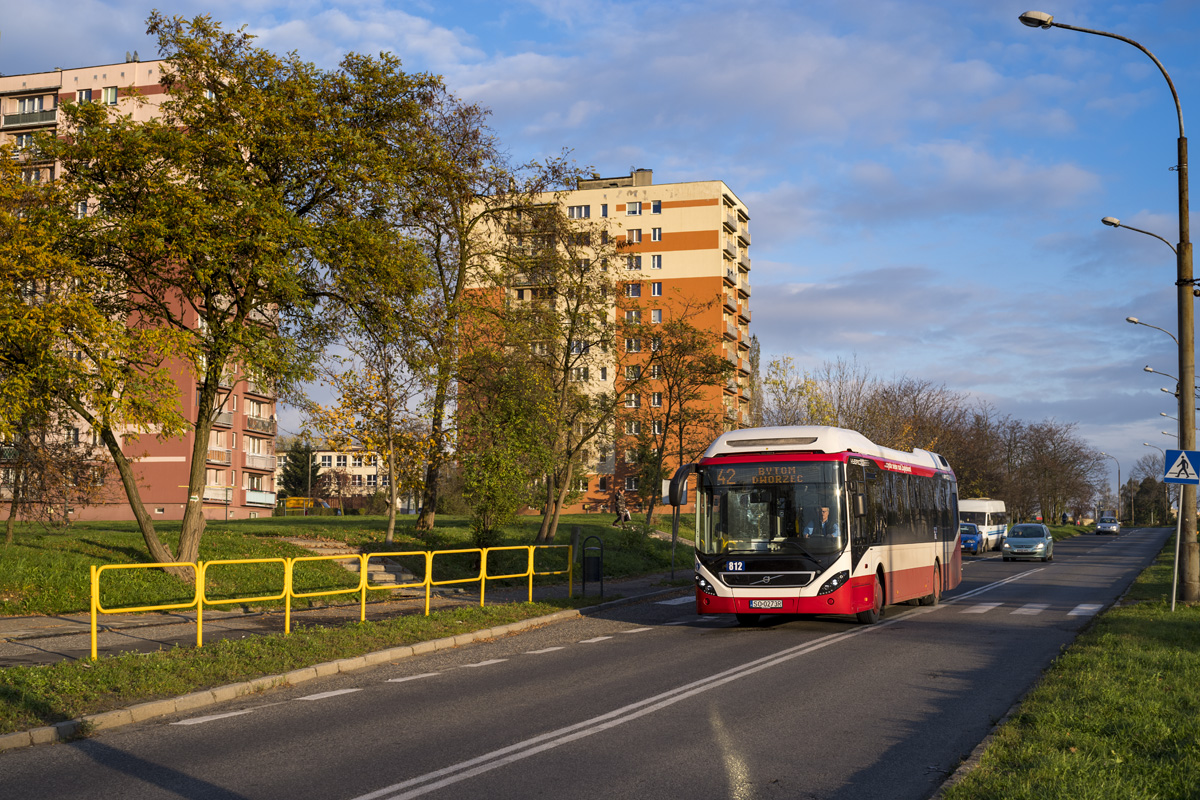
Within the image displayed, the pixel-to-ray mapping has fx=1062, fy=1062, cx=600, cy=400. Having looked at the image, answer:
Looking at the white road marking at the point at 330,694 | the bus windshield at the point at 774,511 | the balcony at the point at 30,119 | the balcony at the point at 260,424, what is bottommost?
the white road marking at the point at 330,694

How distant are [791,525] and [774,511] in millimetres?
332

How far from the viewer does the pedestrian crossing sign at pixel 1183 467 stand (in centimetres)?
1833

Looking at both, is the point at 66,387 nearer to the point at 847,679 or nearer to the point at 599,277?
the point at 847,679

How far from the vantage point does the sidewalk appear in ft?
41.1

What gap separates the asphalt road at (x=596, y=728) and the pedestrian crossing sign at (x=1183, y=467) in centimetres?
502

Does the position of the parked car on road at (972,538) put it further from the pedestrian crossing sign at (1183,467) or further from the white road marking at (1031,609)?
the pedestrian crossing sign at (1183,467)

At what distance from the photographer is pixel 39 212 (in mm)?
17344

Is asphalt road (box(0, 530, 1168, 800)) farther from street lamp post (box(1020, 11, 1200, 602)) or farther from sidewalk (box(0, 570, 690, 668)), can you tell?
street lamp post (box(1020, 11, 1200, 602))

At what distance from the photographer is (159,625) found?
598 inches

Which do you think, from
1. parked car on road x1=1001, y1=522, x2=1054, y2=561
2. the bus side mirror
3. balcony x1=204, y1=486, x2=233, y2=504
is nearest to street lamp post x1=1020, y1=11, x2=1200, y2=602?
the bus side mirror

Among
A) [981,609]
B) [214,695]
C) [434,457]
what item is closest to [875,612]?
[981,609]

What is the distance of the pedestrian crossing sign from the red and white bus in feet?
16.9

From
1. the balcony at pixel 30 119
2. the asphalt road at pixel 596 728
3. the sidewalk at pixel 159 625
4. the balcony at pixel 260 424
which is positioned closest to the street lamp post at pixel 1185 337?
the asphalt road at pixel 596 728

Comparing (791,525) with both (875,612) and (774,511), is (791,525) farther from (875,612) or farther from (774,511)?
(875,612)
